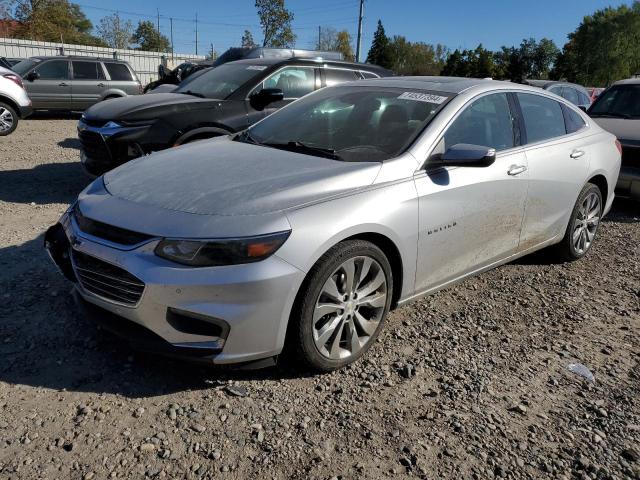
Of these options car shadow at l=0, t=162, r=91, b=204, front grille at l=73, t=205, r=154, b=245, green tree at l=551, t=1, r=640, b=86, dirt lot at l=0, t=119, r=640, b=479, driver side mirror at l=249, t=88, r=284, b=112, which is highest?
green tree at l=551, t=1, r=640, b=86

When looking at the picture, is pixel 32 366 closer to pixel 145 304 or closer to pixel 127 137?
pixel 145 304

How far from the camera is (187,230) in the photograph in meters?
2.64

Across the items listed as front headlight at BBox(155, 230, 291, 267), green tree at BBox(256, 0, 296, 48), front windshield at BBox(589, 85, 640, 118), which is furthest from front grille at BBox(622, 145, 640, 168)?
green tree at BBox(256, 0, 296, 48)

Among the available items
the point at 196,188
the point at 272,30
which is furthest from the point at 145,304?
the point at 272,30

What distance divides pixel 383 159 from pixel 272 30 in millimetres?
48049

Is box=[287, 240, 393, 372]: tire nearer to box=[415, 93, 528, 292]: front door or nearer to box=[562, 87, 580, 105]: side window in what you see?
box=[415, 93, 528, 292]: front door

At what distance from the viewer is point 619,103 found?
8.35 metres

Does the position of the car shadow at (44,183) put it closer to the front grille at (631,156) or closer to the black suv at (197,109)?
the black suv at (197,109)

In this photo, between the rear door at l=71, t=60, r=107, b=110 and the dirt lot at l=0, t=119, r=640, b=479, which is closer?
the dirt lot at l=0, t=119, r=640, b=479

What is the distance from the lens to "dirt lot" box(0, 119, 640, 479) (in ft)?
7.96

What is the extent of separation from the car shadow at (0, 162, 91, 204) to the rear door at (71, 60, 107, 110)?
7.16 metres

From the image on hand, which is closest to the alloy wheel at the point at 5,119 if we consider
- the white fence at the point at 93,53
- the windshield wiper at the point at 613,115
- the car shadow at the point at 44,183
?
the car shadow at the point at 44,183

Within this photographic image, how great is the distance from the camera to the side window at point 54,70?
47.0 feet

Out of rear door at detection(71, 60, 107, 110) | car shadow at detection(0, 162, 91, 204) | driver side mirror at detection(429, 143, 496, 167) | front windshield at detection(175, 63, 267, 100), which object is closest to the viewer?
driver side mirror at detection(429, 143, 496, 167)
